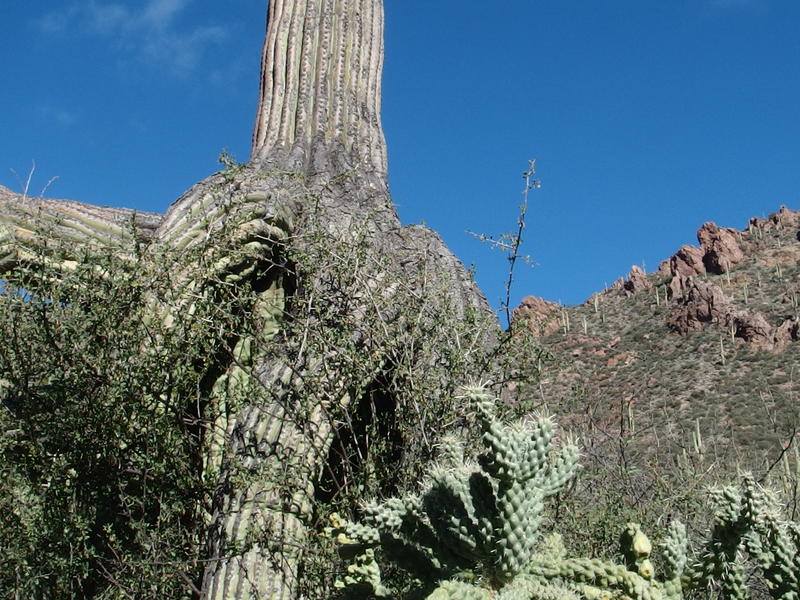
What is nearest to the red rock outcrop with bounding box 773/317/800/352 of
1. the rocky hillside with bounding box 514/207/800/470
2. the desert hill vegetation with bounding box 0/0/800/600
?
the rocky hillside with bounding box 514/207/800/470

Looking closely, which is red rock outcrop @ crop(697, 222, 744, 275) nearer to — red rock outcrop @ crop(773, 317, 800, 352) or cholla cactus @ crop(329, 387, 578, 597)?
red rock outcrop @ crop(773, 317, 800, 352)

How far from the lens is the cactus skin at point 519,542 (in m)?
2.57

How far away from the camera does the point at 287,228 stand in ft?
17.7

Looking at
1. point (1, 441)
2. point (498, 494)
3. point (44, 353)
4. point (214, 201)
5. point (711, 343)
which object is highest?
point (711, 343)

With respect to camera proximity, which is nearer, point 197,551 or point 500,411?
point 197,551

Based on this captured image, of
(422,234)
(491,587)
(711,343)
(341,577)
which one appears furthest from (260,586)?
(711,343)

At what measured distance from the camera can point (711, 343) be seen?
81.9 ft

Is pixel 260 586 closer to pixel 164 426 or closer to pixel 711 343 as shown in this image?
pixel 164 426

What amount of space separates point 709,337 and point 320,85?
20.6 m

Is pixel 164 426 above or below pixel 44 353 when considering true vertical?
below

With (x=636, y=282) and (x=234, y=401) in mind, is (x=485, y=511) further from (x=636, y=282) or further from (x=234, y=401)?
(x=636, y=282)

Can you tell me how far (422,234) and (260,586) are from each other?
2.29 meters

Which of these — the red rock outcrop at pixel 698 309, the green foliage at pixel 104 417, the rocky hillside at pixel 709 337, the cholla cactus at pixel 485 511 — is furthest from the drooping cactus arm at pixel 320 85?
the red rock outcrop at pixel 698 309

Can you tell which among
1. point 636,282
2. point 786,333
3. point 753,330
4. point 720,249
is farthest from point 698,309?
point 720,249
